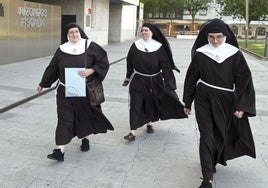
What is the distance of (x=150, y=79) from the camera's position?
5.46m

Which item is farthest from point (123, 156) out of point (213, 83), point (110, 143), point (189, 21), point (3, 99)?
point (189, 21)

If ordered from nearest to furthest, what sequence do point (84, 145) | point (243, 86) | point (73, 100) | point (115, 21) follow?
point (243, 86) < point (73, 100) < point (84, 145) < point (115, 21)

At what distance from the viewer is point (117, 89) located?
384 inches

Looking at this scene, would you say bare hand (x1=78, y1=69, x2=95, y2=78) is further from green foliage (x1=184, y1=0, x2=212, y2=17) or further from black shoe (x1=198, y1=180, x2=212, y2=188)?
green foliage (x1=184, y1=0, x2=212, y2=17)

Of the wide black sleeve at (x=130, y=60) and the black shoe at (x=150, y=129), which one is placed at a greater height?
the wide black sleeve at (x=130, y=60)

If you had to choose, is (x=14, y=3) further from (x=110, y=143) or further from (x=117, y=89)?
(x=110, y=143)

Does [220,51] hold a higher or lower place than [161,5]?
lower

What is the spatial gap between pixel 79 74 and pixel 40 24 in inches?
470

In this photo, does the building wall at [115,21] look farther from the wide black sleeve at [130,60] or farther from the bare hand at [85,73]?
the bare hand at [85,73]

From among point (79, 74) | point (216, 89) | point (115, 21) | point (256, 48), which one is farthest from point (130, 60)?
point (115, 21)

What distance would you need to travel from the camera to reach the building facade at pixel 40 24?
42.6 feet

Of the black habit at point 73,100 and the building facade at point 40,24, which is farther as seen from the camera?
the building facade at point 40,24

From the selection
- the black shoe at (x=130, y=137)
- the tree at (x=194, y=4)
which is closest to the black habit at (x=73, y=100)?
the black shoe at (x=130, y=137)

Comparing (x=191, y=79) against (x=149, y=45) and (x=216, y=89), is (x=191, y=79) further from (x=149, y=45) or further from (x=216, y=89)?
(x=149, y=45)
